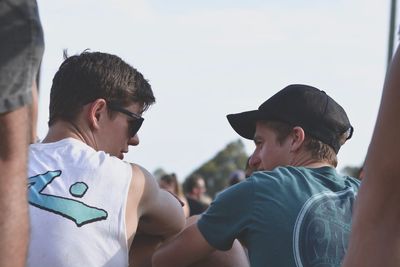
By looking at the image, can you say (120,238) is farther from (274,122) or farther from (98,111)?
(274,122)

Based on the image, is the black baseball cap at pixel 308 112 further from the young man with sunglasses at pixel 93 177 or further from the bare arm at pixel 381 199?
the bare arm at pixel 381 199

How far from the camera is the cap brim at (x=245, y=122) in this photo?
4406 mm

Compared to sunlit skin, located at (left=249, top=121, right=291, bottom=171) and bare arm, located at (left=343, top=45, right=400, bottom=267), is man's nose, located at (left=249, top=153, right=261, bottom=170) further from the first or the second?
bare arm, located at (left=343, top=45, right=400, bottom=267)

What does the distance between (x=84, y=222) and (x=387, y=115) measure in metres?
1.64

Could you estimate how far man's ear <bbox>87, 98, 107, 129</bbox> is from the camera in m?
4.15

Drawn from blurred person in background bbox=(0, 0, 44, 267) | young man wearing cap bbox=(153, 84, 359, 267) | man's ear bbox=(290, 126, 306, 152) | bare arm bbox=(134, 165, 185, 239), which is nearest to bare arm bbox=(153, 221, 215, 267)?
young man wearing cap bbox=(153, 84, 359, 267)

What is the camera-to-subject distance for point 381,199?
7.70ft

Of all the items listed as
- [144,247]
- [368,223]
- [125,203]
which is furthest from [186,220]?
[368,223]

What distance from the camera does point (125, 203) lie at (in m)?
3.74

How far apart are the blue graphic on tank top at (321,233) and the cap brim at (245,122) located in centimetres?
69

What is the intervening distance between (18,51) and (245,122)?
2401 millimetres

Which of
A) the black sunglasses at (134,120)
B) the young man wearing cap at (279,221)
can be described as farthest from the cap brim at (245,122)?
the black sunglasses at (134,120)

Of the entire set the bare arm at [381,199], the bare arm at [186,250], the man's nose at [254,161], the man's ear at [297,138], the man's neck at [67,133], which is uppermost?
the bare arm at [381,199]

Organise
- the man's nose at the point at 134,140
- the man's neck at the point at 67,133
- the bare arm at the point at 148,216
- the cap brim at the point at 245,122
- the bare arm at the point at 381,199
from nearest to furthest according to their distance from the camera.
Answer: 1. the bare arm at the point at 381,199
2. the bare arm at the point at 148,216
3. the man's neck at the point at 67,133
4. the man's nose at the point at 134,140
5. the cap brim at the point at 245,122
